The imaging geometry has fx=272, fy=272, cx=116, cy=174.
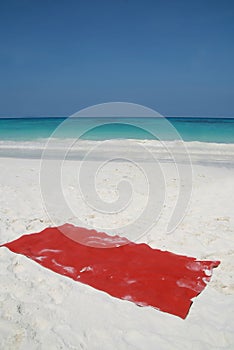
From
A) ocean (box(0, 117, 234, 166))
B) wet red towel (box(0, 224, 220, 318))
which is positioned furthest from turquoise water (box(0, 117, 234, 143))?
wet red towel (box(0, 224, 220, 318))

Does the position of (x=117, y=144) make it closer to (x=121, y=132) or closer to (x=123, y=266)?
(x=121, y=132)

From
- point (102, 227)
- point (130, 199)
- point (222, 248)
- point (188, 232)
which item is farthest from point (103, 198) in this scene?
point (222, 248)

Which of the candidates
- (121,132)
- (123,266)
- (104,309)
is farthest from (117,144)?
(104,309)

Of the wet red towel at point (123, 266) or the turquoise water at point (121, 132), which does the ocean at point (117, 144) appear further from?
the wet red towel at point (123, 266)

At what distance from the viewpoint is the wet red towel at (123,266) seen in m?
2.63

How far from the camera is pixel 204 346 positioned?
206 centimetres

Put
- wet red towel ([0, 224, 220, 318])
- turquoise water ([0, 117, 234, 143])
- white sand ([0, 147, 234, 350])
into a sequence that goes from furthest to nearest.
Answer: turquoise water ([0, 117, 234, 143]) < wet red towel ([0, 224, 220, 318]) < white sand ([0, 147, 234, 350])

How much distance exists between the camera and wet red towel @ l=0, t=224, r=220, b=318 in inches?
103

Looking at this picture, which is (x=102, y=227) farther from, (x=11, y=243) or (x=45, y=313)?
(x=45, y=313)

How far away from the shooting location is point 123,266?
10.2 ft

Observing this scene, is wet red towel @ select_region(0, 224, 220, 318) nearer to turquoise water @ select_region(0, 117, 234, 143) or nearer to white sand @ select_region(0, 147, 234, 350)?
white sand @ select_region(0, 147, 234, 350)

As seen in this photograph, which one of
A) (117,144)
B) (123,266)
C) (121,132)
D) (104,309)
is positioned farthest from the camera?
(121,132)

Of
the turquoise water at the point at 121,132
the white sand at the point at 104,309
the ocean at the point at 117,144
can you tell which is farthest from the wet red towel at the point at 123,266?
the turquoise water at the point at 121,132

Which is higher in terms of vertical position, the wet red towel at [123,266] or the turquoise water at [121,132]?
the wet red towel at [123,266]
